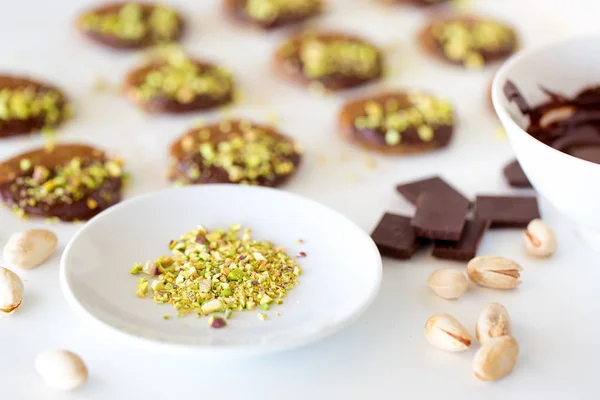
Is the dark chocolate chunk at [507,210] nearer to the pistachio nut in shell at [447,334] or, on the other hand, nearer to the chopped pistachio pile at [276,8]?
the pistachio nut in shell at [447,334]

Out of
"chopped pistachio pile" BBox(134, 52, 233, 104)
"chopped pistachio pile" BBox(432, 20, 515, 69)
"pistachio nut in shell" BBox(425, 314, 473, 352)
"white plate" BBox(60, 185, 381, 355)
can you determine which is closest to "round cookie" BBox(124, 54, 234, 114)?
"chopped pistachio pile" BBox(134, 52, 233, 104)

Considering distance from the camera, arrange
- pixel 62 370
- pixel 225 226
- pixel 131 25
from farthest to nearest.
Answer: pixel 131 25
pixel 225 226
pixel 62 370

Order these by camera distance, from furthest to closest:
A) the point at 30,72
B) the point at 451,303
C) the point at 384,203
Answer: the point at 30,72 < the point at 384,203 < the point at 451,303

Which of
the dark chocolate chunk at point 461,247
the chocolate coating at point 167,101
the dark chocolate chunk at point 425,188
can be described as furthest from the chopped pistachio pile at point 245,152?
the dark chocolate chunk at point 461,247

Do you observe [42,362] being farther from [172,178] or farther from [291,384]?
[172,178]

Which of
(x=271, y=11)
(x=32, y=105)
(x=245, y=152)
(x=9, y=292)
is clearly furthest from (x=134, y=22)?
(x=9, y=292)

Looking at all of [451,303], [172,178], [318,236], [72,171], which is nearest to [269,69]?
[172,178]

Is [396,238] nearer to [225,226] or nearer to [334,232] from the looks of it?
[334,232]
